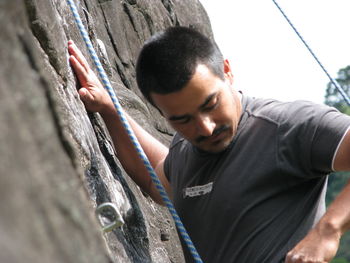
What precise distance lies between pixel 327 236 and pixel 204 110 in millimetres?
804

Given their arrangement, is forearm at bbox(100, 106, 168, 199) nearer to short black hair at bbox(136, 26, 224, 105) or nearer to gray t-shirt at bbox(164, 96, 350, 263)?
short black hair at bbox(136, 26, 224, 105)

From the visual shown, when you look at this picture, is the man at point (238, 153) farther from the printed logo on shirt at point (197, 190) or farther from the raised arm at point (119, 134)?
the raised arm at point (119, 134)

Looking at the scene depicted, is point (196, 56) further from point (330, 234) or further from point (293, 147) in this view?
point (330, 234)

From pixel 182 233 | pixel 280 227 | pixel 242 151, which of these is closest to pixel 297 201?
pixel 280 227

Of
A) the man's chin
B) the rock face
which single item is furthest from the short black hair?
the rock face

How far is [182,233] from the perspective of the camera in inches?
123

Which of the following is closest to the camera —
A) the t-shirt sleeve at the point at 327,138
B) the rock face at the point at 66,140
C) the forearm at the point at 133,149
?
the rock face at the point at 66,140

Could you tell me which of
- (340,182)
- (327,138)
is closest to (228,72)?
(327,138)

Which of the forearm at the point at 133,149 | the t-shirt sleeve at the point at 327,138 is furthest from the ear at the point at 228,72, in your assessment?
the forearm at the point at 133,149

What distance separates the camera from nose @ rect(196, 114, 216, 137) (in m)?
2.98

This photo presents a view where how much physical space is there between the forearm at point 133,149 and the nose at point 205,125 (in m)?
0.86

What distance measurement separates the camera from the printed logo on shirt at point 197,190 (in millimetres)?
3123

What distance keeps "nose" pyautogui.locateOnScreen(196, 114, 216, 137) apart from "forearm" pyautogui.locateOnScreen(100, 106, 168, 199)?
2.83 feet

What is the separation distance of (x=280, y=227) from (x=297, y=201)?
0.14m
